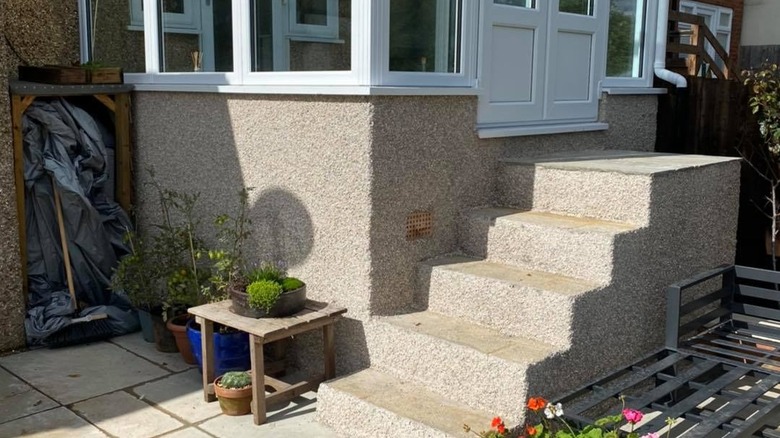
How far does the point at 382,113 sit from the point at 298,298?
991 mm

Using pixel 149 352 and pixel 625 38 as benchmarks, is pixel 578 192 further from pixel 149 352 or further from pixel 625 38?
pixel 149 352

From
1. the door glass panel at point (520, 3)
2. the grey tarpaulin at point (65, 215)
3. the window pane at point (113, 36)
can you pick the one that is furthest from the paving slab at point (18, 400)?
the door glass panel at point (520, 3)

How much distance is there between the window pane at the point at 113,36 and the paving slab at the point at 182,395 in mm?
2222

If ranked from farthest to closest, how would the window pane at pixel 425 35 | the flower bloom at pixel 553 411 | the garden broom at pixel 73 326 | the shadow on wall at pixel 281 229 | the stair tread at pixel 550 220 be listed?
the garden broom at pixel 73 326 → the shadow on wall at pixel 281 229 → the window pane at pixel 425 35 → the stair tread at pixel 550 220 → the flower bloom at pixel 553 411

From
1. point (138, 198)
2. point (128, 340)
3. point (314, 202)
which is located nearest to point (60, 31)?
point (138, 198)

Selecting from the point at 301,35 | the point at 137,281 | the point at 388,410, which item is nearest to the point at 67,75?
the point at 137,281

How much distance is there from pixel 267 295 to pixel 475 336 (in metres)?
0.99

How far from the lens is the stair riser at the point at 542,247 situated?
3.63 metres

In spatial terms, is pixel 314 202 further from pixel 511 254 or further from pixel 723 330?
pixel 723 330

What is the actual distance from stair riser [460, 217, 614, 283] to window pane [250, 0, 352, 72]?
1131mm

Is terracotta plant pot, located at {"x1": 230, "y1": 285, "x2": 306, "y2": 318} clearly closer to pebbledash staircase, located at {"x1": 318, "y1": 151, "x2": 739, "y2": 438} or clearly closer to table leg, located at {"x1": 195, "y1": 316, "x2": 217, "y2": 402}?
table leg, located at {"x1": 195, "y1": 316, "x2": 217, "y2": 402}

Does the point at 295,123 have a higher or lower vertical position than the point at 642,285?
higher

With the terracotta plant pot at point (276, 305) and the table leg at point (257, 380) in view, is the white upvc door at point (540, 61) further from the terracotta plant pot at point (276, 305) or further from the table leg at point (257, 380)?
the table leg at point (257, 380)

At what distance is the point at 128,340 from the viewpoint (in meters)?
4.80
